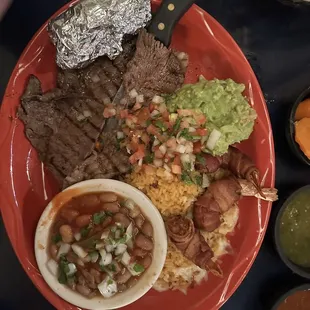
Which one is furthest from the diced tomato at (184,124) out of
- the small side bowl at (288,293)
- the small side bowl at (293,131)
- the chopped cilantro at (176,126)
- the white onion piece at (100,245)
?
the small side bowl at (288,293)

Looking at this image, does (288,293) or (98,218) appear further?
(288,293)

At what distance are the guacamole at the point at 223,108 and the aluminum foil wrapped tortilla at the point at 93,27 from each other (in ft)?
1.35

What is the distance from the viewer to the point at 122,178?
9.81 ft

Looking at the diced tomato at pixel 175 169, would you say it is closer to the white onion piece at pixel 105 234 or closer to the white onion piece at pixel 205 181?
the white onion piece at pixel 205 181

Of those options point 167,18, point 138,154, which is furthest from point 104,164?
point 167,18

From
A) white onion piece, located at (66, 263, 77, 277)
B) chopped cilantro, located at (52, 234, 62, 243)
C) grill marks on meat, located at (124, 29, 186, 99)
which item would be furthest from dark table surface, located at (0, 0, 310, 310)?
chopped cilantro, located at (52, 234, 62, 243)

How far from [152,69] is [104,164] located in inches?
20.0

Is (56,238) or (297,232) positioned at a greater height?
(56,238)

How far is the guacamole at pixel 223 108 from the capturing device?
2.84 metres

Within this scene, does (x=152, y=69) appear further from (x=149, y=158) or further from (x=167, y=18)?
(x=149, y=158)

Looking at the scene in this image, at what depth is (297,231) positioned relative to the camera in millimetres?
3117

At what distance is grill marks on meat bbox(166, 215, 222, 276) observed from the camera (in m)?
2.87

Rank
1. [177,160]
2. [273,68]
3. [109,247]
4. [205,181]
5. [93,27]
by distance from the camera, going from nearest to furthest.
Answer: [93,27] → [109,247] → [177,160] → [205,181] → [273,68]

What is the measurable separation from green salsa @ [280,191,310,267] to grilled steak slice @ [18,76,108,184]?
1.07m
